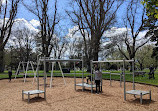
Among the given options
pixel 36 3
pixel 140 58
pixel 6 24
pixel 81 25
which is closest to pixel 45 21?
pixel 36 3

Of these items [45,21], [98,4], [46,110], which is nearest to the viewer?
[46,110]

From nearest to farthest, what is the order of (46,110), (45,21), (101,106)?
1. (46,110)
2. (101,106)
3. (45,21)

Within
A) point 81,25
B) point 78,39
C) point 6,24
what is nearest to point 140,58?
point 78,39

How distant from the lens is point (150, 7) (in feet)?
14.4

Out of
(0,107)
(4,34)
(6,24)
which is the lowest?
(0,107)

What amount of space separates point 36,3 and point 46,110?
23.1m

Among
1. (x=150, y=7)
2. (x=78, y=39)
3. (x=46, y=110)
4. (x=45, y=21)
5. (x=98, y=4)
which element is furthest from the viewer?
(x=78, y=39)

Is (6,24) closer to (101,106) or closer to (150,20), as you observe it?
(150,20)

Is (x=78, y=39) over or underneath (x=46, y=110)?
over

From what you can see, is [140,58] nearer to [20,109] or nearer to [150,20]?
[150,20]

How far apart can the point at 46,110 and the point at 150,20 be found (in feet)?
83.0

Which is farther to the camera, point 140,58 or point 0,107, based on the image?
point 140,58

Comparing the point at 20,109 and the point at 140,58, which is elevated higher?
the point at 140,58

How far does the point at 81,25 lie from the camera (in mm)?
25281
